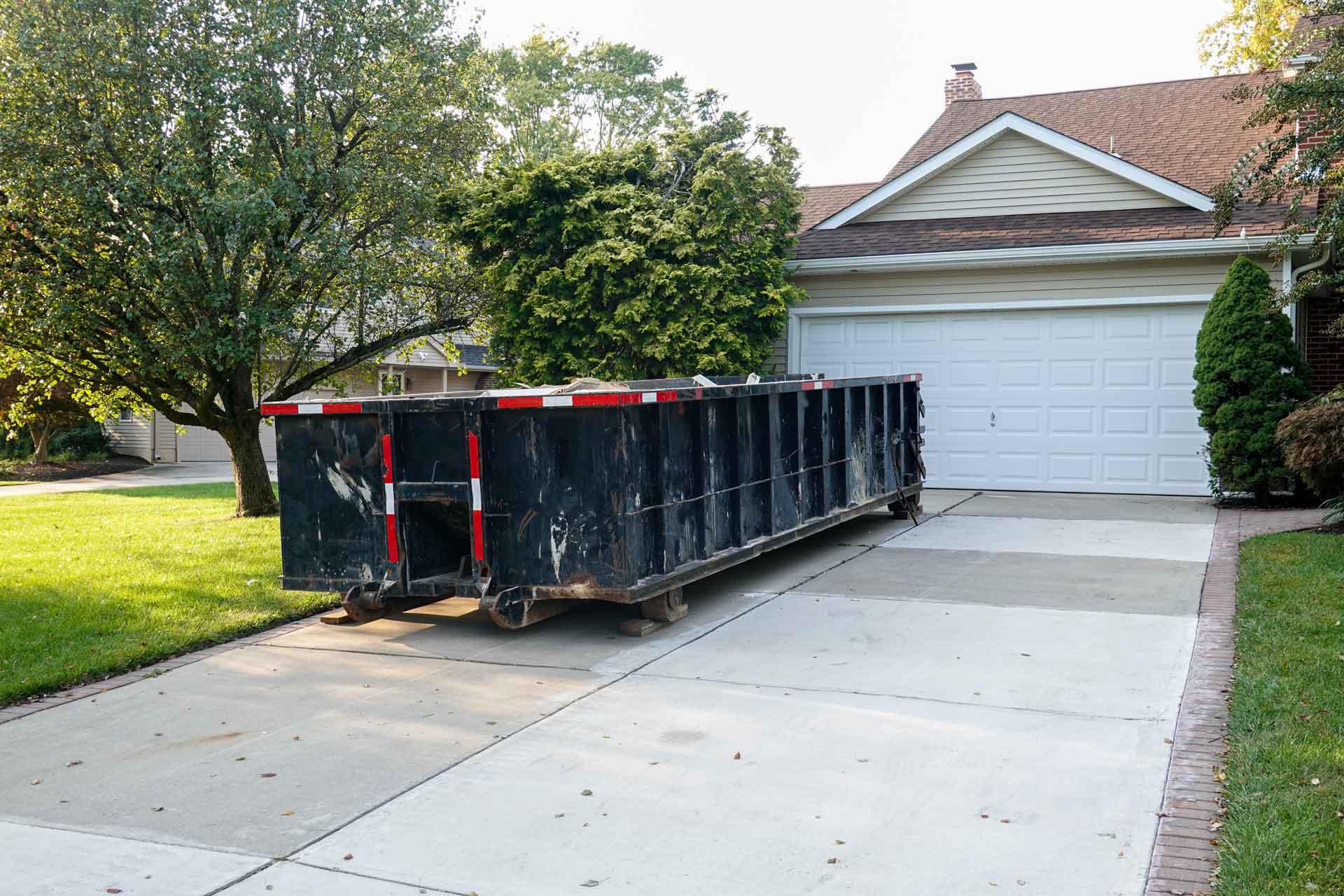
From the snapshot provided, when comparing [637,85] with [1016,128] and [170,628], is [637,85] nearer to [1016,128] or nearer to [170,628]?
[1016,128]

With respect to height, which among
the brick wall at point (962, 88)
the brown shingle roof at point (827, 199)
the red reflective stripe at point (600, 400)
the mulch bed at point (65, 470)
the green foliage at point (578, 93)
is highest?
the green foliage at point (578, 93)

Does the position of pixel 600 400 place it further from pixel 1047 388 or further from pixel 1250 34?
pixel 1250 34

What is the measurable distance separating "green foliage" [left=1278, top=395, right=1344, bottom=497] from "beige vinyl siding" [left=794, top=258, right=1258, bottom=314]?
3.32 metres

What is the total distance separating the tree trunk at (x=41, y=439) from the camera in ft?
75.5

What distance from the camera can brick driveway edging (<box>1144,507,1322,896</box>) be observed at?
12.6ft

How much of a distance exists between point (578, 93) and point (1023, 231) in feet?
110

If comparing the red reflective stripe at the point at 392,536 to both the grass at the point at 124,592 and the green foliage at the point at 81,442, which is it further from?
the green foliage at the point at 81,442

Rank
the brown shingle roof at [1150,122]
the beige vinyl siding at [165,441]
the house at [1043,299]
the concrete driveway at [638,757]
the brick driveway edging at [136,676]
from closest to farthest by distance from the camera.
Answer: the concrete driveway at [638,757]
the brick driveway edging at [136,676]
the house at [1043,299]
the brown shingle roof at [1150,122]
the beige vinyl siding at [165,441]

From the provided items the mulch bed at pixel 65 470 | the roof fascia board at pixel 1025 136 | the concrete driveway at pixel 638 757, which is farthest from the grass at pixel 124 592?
the roof fascia board at pixel 1025 136

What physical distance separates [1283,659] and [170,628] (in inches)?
267

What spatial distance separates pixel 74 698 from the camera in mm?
6301

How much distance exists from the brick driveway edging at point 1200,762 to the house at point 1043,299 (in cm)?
602

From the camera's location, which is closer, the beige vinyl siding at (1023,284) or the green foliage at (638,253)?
the green foliage at (638,253)

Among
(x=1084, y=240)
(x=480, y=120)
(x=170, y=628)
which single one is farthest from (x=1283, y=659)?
(x=480, y=120)
